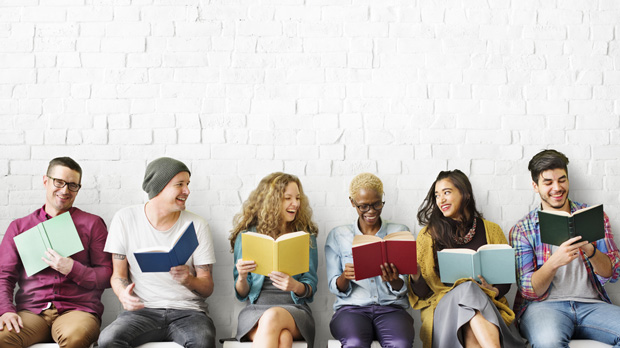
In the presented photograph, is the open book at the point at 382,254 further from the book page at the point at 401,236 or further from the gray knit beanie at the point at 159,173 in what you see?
the gray knit beanie at the point at 159,173

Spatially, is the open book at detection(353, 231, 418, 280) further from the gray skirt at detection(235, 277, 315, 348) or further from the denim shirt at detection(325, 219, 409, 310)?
the gray skirt at detection(235, 277, 315, 348)

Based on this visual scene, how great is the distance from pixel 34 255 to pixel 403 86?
94.6 inches

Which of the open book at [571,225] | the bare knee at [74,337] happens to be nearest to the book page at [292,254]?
the bare knee at [74,337]

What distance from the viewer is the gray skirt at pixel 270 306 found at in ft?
9.80

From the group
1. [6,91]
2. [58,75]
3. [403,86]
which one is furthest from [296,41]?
[6,91]

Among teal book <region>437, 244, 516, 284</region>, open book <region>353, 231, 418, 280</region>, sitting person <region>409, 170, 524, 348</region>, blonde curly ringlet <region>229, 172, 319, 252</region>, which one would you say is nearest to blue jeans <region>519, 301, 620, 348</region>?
sitting person <region>409, 170, 524, 348</region>

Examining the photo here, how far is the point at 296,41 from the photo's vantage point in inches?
142

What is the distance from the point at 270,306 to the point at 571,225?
64.8 inches

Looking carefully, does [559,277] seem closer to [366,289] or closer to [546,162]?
[546,162]

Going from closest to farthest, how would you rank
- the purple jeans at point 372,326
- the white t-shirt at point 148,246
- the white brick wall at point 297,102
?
1. the purple jeans at point 372,326
2. the white t-shirt at point 148,246
3. the white brick wall at point 297,102

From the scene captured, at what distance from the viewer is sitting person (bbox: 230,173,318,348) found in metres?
2.89

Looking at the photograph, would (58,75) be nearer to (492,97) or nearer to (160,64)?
(160,64)

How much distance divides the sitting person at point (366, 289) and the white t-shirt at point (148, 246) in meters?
0.75

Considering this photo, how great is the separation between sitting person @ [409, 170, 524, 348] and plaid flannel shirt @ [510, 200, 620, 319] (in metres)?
0.11
